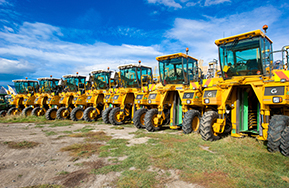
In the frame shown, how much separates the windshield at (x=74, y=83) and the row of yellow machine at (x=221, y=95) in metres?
3.75

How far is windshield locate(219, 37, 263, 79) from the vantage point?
249 inches

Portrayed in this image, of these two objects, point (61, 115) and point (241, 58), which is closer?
point (241, 58)

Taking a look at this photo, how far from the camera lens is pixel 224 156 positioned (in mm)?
4879

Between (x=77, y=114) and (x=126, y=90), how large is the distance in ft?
15.6

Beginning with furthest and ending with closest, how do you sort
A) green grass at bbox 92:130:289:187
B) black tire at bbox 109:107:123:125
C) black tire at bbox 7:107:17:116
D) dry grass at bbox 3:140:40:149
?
black tire at bbox 7:107:17:116
black tire at bbox 109:107:123:125
dry grass at bbox 3:140:40:149
green grass at bbox 92:130:289:187

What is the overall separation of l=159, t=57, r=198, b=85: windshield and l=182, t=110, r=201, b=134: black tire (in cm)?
190

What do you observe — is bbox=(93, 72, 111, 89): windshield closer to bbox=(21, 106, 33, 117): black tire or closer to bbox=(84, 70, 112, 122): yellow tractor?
bbox=(84, 70, 112, 122): yellow tractor

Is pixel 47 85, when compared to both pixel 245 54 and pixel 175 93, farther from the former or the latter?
pixel 245 54

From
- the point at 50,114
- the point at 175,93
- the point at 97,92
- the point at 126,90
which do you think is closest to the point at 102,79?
the point at 97,92

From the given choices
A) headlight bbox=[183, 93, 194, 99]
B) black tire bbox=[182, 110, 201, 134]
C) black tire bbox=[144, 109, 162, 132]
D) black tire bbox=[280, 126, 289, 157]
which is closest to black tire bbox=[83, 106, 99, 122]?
black tire bbox=[144, 109, 162, 132]

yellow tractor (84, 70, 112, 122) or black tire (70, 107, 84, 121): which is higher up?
yellow tractor (84, 70, 112, 122)

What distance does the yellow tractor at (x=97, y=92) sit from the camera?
43.1 ft

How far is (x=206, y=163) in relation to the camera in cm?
441

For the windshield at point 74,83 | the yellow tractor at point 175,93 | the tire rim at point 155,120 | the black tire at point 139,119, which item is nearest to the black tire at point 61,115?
the windshield at point 74,83
